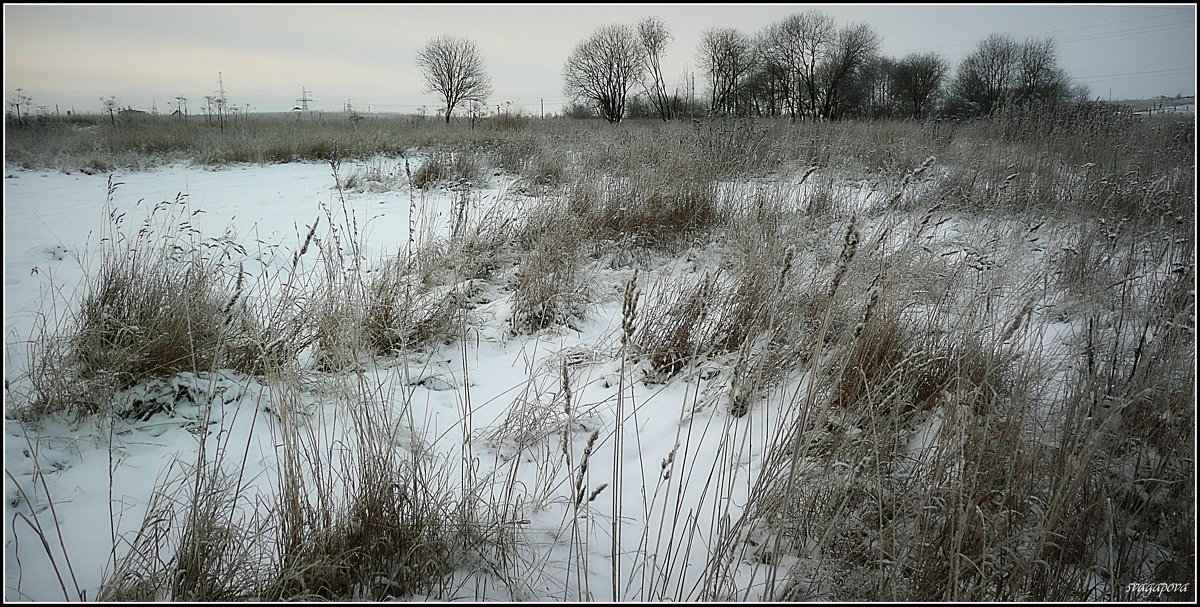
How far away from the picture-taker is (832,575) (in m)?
1.48

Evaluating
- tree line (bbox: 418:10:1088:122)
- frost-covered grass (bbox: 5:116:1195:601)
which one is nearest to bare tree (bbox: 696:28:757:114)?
tree line (bbox: 418:10:1088:122)

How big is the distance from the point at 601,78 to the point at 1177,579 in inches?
1302

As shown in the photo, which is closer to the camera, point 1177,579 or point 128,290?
point 1177,579

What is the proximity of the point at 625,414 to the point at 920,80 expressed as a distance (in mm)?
35271

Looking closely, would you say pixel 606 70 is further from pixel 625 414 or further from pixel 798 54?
pixel 625 414

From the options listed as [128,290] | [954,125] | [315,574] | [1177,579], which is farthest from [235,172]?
[954,125]

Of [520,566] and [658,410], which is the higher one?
[658,410]

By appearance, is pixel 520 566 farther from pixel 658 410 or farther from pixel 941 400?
pixel 941 400

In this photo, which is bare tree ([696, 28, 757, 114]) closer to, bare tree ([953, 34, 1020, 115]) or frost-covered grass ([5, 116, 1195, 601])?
bare tree ([953, 34, 1020, 115])

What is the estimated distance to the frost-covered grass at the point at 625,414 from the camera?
1.46 meters

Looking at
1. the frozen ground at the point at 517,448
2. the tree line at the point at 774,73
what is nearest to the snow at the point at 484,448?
the frozen ground at the point at 517,448

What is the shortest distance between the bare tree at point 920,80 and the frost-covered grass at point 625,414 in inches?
1157

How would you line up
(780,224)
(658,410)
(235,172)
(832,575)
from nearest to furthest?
(832,575) → (658,410) → (780,224) → (235,172)

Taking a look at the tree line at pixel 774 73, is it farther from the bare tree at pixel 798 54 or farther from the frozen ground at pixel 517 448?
the frozen ground at pixel 517 448
